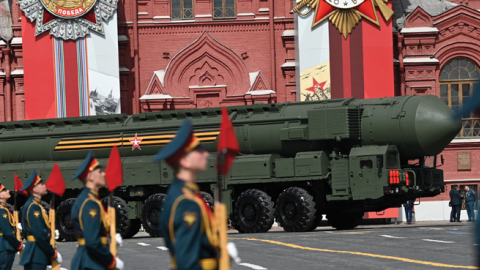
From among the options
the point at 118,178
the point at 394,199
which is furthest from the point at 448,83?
the point at 118,178

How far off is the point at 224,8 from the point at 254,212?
16.0 m

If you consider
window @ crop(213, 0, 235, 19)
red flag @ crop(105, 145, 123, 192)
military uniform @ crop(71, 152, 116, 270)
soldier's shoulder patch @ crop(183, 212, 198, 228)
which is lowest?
military uniform @ crop(71, 152, 116, 270)

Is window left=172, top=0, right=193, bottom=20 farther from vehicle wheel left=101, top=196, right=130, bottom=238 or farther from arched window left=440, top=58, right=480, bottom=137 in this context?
vehicle wheel left=101, top=196, right=130, bottom=238

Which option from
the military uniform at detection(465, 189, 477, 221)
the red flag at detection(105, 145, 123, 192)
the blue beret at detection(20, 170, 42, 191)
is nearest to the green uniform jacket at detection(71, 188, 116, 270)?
the red flag at detection(105, 145, 123, 192)

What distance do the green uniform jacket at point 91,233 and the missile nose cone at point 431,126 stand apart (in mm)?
15282

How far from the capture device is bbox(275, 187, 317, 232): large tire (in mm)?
23109

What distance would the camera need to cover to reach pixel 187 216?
6.02 m

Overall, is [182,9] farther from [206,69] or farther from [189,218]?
[189,218]

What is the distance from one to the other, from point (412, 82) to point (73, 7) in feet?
50.2

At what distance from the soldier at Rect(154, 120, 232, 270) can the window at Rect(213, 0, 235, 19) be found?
3186cm

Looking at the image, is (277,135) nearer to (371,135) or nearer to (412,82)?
(371,135)

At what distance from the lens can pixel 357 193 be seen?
23.2m

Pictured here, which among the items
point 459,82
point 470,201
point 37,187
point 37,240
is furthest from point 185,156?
point 459,82

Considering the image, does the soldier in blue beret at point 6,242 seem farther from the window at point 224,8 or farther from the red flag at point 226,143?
the window at point 224,8
